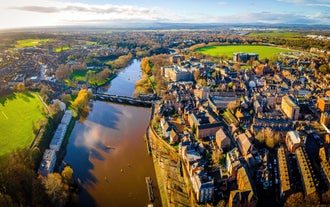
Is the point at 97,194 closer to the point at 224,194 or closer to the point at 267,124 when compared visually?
the point at 224,194

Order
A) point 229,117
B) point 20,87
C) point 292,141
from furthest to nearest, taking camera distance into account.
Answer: point 20,87, point 229,117, point 292,141

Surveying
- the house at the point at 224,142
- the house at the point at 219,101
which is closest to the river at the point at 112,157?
the house at the point at 224,142

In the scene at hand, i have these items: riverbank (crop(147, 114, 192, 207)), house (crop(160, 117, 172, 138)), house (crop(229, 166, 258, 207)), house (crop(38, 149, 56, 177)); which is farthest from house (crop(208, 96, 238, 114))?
house (crop(38, 149, 56, 177))

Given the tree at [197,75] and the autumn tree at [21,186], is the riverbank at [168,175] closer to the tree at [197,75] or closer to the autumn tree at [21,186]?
the autumn tree at [21,186]

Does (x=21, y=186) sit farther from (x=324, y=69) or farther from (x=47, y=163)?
(x=324, y=69)

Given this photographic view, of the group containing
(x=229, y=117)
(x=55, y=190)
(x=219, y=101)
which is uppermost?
(x=219, y=101)

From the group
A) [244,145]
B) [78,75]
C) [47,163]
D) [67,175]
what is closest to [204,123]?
[244,145]

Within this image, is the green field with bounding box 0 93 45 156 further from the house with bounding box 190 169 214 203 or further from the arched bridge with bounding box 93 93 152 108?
the house with bounding box 190 169 214 203
